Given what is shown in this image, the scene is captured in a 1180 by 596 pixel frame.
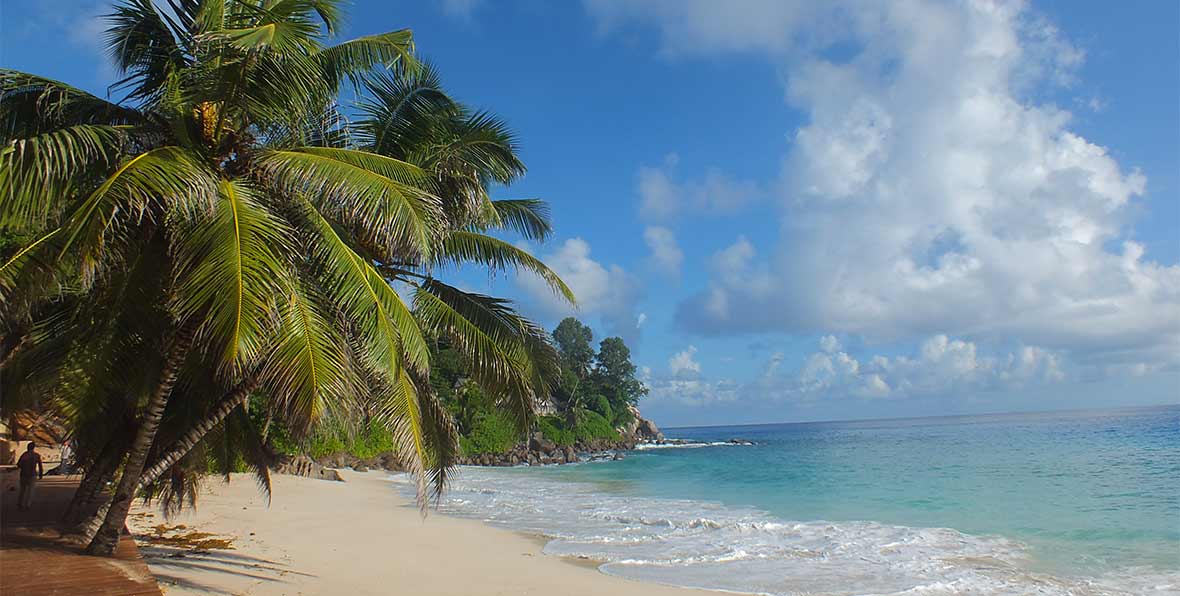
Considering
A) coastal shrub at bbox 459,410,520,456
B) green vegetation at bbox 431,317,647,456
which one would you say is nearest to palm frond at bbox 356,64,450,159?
green vegetation at bbox 431,317,647,456

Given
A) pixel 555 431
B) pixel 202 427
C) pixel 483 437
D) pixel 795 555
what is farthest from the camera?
pixel 555 431

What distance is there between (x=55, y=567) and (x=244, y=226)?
11.9 ft

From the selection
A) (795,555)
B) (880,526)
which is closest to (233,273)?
(795,555)

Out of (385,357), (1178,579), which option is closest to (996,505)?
(1178,579)

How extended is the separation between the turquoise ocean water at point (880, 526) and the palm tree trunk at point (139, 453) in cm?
691

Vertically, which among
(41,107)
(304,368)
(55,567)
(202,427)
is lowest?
(55,567)

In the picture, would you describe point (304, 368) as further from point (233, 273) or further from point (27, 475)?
point (27, 475)

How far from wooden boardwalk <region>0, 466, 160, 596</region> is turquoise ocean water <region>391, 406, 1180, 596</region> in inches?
270

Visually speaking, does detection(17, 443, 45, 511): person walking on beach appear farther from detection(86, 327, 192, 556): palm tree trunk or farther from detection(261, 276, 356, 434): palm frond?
detection(261, 276, 356, 434): palm frond

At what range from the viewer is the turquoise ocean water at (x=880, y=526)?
11.0 meters

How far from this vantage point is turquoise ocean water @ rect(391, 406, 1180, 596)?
11016mm

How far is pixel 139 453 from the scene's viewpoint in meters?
6.63

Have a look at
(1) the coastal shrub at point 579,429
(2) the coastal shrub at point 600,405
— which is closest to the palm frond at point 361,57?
(1) the coastal shrub at point 579,429

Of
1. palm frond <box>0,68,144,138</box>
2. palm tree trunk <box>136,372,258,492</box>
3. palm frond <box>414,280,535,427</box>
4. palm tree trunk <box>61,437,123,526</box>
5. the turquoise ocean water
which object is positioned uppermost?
palm frond <box>0,68,144,138</box>
